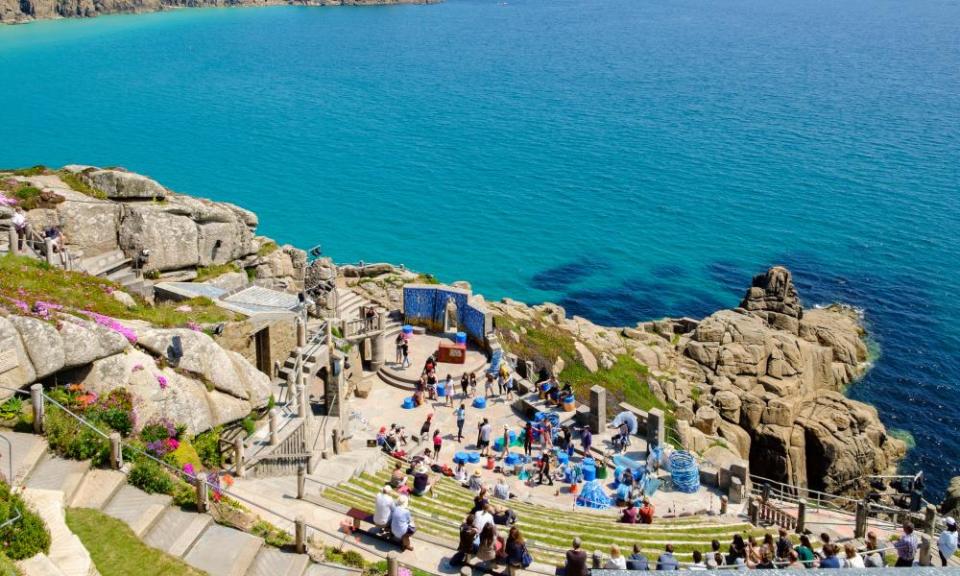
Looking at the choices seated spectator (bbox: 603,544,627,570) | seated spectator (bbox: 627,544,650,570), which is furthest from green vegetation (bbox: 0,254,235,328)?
seated spectator (bbox: 627,544,650,570)

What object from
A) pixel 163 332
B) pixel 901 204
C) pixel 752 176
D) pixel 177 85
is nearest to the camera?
pixel 163 332

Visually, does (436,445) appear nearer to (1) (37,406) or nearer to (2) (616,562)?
(2) (616,562)

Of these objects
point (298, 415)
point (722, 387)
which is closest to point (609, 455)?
point (298, 415)

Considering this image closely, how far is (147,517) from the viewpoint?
66.9 feet

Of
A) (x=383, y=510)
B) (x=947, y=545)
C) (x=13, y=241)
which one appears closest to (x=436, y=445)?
(x=383, y=510)

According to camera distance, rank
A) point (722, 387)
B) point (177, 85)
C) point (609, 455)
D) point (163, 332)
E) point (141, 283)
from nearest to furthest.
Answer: point (163, 332) → point (609, 455) → point (141, 283) → point (722, 387) → point (177, 85)

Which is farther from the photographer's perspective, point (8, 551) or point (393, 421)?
point (393, 421)

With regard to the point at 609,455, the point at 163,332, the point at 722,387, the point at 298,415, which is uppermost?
the point at 163,332

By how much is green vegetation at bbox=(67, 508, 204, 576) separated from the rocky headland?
715 centimetres

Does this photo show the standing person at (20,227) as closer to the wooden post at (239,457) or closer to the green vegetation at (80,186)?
the green vegetation at (80,186)

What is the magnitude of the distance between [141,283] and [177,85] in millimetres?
109474

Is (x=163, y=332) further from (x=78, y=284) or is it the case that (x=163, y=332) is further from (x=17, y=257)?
(x=17, y=257)

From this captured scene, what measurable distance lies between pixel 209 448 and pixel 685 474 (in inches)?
760

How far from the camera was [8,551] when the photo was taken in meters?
16.6
